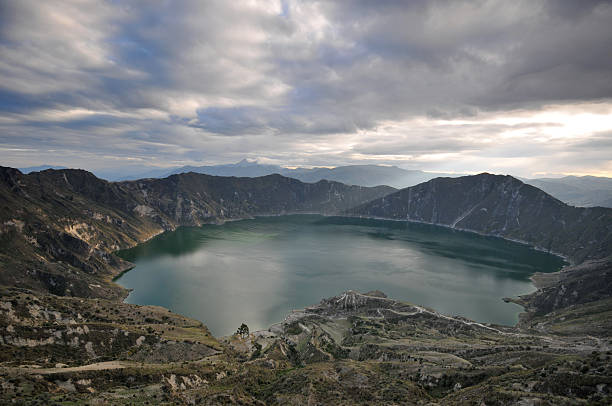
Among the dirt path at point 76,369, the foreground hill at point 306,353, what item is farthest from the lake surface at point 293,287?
the dirt path at point 76,369

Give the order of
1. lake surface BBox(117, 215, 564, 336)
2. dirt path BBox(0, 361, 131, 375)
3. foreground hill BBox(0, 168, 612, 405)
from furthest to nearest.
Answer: lake surface BBox(117, 215, 564, 336) < dirt path BBox(0, 361, 131, 375) < foreground hill BBox(0, 168, 612, 405)

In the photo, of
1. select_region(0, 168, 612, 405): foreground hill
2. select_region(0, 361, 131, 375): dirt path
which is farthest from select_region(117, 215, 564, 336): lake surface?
select_region(0, 361, 131, 375): dirt path

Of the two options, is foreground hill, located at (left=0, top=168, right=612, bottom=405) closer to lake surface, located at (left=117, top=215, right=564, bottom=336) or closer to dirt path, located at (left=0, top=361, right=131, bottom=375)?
dirt path, located at (left=0, top=361, right=131, bottom=375)

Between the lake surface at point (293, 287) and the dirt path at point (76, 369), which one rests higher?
the dirt path at point (76, 369)

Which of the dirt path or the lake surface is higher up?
the dirt path

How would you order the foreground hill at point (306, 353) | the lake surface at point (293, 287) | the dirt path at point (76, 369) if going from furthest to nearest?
the lake surface at point (293, 287) → the dirt path at point (76, 369) → the foreground hill at point (306, 353)

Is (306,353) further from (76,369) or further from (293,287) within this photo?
(293,287)

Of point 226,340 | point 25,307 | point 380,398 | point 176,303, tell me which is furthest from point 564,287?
point 25,307

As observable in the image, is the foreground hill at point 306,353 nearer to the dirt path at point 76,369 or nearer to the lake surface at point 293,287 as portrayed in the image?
the dirt path at point 76,369

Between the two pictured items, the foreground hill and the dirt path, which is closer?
the foreground hill

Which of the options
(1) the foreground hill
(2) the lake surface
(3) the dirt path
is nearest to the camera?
(1) the foreground hill

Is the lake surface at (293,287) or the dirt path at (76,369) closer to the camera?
the dirt path at (76,369)
